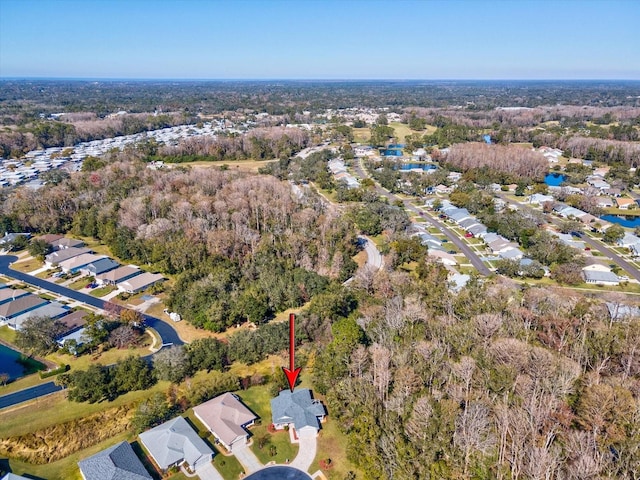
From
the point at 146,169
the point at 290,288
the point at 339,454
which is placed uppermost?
the point at 146,169

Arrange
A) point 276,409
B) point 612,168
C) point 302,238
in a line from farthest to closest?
point 612,168
point 302,238
point 276,409

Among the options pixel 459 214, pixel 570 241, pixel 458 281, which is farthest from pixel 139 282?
pixel 570 241

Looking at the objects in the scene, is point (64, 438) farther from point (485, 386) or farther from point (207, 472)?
point (485, 386)

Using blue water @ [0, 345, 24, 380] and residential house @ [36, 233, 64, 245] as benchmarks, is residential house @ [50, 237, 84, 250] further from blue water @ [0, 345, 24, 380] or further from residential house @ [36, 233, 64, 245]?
blue water @ [0, 345, 24, 380]

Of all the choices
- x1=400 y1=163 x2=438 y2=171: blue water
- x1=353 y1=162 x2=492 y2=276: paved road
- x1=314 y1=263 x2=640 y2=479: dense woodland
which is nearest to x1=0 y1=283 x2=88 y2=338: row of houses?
x1=314 y1=263 x2=640 y2=479: dense woodland

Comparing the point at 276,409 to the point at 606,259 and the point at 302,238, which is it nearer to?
the point at 302,238

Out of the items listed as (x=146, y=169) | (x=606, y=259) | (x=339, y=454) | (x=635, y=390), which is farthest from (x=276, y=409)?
(x=146, y=169)
